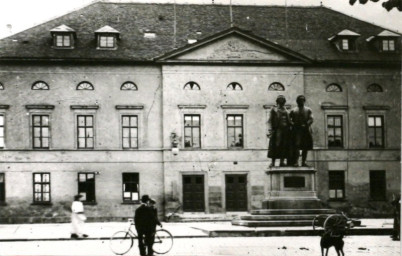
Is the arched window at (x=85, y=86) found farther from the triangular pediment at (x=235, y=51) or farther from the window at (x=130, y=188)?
the window at (x=130, y=188)

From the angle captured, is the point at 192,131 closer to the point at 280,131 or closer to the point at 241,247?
the point at 280,131

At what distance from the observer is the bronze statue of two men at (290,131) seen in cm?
2517

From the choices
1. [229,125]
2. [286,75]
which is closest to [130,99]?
[229,125]

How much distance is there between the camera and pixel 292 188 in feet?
83.0

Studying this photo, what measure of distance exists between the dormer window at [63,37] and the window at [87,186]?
699cm

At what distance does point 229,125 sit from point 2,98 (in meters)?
12.2

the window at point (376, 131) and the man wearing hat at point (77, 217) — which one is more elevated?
the window at point (376, 131)

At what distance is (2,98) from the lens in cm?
3859

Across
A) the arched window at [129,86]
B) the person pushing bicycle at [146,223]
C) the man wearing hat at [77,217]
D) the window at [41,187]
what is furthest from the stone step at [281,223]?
the window at [41,187]

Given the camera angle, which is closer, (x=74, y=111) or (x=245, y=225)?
(x=245, y=225)

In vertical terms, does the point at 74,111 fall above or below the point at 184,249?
above

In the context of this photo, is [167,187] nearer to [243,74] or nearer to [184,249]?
[243,74]

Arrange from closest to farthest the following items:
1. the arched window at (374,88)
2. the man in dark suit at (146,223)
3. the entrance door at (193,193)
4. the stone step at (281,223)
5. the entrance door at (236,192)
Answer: the man in dark suit at (146,223), the stone step at (281,223), the entrance door at (193,193), the entrance door at (236,192), the arched window at (374,88)

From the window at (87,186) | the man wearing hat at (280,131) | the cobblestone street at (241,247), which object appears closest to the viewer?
the cobblestone street at (241,247)
